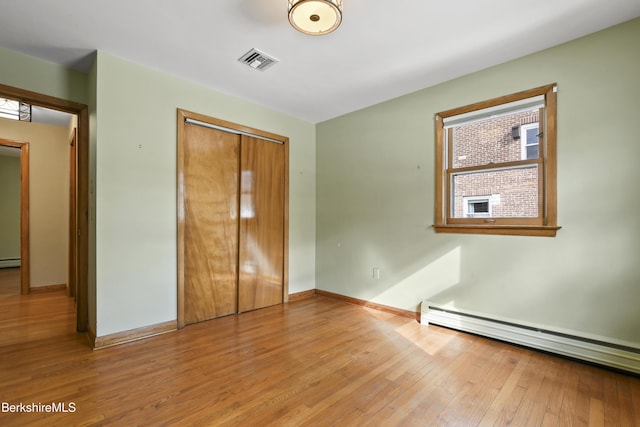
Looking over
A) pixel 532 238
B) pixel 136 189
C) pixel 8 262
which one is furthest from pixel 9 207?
pixel 532 238

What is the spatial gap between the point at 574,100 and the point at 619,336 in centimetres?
186

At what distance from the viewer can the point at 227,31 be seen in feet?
7.51

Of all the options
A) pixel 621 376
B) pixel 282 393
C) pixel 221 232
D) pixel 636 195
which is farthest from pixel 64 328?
pixel 636 195

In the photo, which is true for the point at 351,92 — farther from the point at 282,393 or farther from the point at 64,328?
the point at 64,328

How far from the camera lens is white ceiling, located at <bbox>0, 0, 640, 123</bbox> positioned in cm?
202

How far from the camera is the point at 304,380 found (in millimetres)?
2057

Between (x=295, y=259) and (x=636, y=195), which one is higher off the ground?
(x=636, y=195)

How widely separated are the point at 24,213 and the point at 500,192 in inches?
247

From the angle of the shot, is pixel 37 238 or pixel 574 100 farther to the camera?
pixel 37 238

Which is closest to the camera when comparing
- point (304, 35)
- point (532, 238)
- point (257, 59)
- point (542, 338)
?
point (304, 35)

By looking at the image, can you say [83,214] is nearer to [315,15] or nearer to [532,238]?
[315,15]

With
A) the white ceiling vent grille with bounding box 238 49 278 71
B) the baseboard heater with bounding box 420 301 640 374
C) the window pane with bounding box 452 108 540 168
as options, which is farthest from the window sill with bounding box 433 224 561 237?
the white ceiling vent grille with bounding box 238 49 278 71

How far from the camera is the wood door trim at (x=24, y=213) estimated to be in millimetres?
4230

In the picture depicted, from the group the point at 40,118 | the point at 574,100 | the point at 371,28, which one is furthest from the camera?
the point at 40,118
